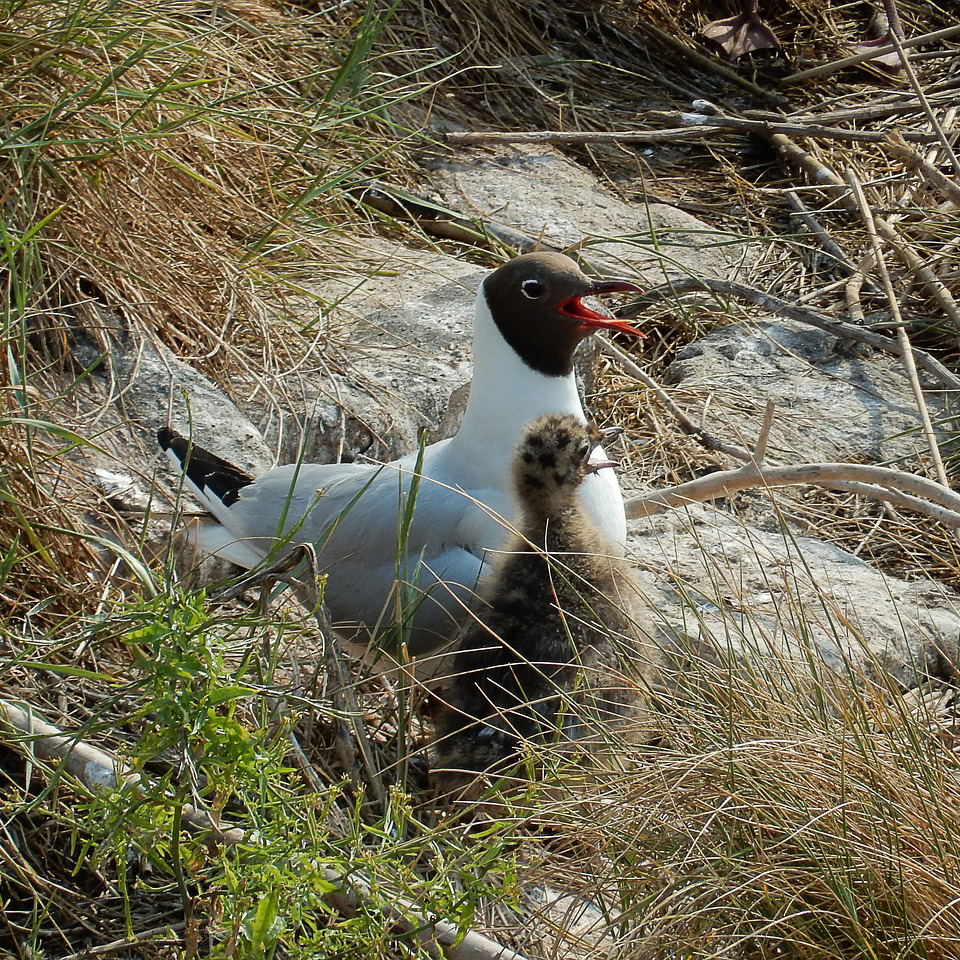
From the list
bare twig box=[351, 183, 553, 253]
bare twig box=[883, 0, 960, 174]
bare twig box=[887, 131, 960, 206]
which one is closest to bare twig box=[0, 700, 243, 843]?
bare twig box=[351, 183, 553, 253]

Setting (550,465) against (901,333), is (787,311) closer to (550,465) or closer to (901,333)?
(901,333)

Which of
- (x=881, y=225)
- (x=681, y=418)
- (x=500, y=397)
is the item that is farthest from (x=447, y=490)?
(x=881, y=225)

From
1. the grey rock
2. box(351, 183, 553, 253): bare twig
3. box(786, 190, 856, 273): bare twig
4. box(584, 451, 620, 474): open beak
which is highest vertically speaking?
box(584, 451, 620, 474): open beak

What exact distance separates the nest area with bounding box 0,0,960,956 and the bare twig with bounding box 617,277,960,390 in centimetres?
8

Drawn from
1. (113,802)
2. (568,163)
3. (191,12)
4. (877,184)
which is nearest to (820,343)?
(877,184)

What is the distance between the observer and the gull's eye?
10.8 ft

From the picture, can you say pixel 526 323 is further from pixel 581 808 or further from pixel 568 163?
pixel 568 163

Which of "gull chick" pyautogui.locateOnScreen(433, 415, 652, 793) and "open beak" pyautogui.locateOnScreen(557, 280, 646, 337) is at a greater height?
"open beak" pyautogui.locateOnScreen(557, 280, 646, 337)

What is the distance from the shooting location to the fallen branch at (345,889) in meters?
1.87

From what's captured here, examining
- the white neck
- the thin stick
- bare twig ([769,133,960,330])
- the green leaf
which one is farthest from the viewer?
the thin stick

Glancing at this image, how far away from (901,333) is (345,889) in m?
2.99

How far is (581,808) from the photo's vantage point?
2199 mm

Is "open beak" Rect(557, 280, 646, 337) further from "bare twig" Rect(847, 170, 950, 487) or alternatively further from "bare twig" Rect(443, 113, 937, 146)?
"bare twig" Rect(443, 113, 937, 146)

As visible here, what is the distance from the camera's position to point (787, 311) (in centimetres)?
461
